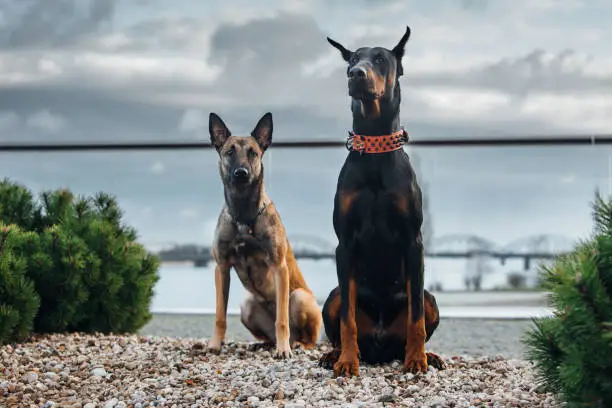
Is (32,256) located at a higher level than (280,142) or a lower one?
lower

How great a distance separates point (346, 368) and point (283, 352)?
75 cm

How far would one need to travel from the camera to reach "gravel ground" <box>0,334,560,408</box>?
3412 mm

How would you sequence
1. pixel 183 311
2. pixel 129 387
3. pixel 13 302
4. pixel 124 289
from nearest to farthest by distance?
pixel 129 387 < pixel 13 302 < pixel 124 289 < pixel 183 311

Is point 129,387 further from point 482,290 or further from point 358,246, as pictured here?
point 482,290

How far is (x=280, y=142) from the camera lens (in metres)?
5.96

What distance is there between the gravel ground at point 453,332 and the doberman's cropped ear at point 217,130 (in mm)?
1853

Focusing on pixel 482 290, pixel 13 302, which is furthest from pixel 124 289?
pixel 482 290

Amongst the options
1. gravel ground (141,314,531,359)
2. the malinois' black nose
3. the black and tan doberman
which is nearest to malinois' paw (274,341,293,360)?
the black and tan doberman

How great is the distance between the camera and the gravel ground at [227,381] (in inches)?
134

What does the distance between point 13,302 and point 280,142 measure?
7.20 feet

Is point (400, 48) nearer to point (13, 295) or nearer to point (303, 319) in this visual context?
point (303, 319)

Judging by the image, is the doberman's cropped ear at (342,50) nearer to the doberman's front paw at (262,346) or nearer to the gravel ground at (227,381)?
the gravel ground at (227,381)

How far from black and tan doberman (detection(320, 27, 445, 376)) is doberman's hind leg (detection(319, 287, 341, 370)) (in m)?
0.10

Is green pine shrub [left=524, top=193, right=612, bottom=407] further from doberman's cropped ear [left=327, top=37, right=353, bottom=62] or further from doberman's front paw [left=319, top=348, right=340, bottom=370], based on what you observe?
doberman's cropped ear [left=327, top=37, right=353, bottom=62]
